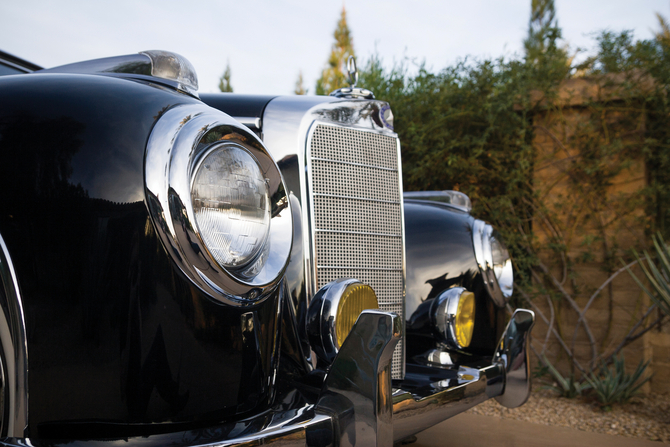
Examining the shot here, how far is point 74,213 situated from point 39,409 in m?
0.35

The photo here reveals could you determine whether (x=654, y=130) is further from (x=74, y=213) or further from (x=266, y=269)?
(x=74, y=213)

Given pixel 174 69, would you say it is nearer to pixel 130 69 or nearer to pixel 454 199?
pixel 130 69

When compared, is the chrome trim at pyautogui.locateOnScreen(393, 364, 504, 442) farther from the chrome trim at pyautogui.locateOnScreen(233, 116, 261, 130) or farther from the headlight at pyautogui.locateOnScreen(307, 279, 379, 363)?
the chrome trim at pyautogui.locateOnScreen(233, 116, 261, 130)

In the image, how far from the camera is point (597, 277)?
14.8 ft

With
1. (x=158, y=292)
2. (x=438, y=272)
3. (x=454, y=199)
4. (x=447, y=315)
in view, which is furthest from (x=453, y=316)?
(x=158, y=292)

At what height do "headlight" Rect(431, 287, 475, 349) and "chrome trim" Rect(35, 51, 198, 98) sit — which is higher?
"chrome trim" Rect(35, 51, 198, 98)

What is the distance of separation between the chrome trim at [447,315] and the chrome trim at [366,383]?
83 centimetres

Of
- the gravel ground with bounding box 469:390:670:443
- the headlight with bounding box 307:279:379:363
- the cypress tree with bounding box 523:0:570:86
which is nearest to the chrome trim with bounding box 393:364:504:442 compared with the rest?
the headlight with bounding box 307:279:379:363

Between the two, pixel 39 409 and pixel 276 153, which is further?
pixel 276 153

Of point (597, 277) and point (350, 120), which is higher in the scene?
point (350, 120)


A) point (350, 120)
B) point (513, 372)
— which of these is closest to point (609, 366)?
point (513, 372)

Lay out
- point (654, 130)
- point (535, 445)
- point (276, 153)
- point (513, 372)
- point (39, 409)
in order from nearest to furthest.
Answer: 1. point (39, 409)
2. point (276, 153)
3. point (513, 372)
4. point (535, 445)
5. point (654, 130)

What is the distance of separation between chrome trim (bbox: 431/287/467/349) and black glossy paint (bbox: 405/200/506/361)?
5 cm

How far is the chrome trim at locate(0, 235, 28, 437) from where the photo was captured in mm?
880
